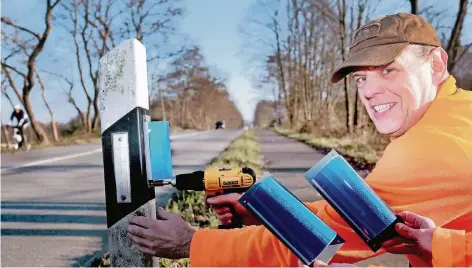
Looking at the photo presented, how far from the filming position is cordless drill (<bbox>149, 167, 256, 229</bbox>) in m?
1.37

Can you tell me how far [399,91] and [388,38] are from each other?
0.15 m

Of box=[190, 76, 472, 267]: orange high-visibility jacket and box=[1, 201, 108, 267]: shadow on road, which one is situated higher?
box=[190, 76, 472, 267]: orange high-visibility jacket

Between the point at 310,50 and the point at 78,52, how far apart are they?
14.1m

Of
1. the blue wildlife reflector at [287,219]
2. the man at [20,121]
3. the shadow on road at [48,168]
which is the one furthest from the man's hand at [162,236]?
the man at [20,121]

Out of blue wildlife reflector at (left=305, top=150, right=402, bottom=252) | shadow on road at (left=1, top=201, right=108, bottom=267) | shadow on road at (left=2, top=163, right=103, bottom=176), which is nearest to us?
blue wildlife reflector at (left=305, top=150, right=402, bottom=252)

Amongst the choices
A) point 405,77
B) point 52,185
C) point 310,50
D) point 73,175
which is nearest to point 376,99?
point 405,77

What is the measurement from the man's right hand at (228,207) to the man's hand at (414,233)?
0.49 m

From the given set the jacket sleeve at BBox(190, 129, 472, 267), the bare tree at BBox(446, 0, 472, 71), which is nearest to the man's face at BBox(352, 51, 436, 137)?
the jacket sleeve at BBox(190, 129, 472, 267)

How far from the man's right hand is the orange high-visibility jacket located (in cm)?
19

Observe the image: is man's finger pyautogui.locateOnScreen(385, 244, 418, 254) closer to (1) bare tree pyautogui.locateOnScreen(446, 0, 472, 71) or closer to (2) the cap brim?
(2) the cap brim

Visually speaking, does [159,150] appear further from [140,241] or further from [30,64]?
[30,64]

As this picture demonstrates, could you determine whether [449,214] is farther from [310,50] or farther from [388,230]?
[310,50]

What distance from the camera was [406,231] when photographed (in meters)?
0.99

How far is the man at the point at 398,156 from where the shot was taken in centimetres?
102
